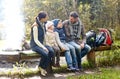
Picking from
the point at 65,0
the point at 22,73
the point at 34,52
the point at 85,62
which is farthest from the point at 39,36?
the point at 65,0

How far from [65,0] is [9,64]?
837 cm

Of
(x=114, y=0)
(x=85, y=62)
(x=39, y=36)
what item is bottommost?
(x=85, y=62)

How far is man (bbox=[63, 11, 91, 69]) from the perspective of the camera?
9.80 meters

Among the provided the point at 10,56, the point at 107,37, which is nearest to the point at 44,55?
the point at 10,56

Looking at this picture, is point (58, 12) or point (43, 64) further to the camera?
point (58, 12)

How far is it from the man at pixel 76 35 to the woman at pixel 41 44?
85 centimetres

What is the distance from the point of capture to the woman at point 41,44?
30.0 ft

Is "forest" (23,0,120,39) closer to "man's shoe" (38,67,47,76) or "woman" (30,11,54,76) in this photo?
"woman" (30,11,54,76)

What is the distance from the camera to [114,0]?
712 inches

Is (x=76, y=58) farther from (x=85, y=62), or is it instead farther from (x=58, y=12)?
(x=58, y=12)

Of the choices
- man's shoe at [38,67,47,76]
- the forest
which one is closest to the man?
man's shoe at [38,67,47,76]

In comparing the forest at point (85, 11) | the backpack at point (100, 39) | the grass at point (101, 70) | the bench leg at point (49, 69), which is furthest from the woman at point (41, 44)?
the forest at point (85, 11)

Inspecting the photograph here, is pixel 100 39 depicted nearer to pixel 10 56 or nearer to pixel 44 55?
pixel 44 55

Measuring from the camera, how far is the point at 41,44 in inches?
362
